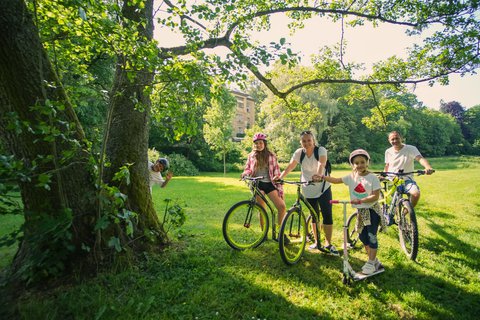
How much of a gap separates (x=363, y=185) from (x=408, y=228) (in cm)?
164

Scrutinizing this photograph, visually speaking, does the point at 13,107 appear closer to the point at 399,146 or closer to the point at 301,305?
the point at 301,305

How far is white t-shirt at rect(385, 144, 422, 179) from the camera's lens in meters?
5.34

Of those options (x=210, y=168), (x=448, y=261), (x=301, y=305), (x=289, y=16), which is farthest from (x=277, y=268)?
(x=210, y=168)

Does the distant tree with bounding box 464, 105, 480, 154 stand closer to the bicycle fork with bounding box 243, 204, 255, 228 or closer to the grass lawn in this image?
the grass lawn

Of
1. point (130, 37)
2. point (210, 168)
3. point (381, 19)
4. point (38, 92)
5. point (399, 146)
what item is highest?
point (381, 19)

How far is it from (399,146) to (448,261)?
2.37m

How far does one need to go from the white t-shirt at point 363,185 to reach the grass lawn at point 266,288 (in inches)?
45.2

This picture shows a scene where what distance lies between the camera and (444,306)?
297 centimetres

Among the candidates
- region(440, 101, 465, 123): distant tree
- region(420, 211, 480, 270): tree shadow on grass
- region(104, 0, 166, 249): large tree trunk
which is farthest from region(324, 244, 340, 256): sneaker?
region(440, 101, 465, 123): distant tree

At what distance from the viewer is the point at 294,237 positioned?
4520mm

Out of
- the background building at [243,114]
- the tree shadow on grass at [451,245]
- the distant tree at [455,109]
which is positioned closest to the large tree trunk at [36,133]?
the tree shadow on grass at [451,245]

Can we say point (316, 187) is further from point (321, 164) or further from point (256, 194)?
point (256, 194)

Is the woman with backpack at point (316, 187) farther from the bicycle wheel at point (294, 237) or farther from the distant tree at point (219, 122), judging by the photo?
the distant tree at point (219, 122)

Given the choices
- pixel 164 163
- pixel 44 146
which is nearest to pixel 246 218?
pixel 164 163
